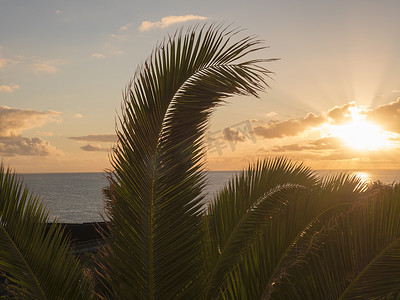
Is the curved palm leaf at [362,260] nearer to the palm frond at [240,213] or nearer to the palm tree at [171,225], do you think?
the palm tree at [171,225]

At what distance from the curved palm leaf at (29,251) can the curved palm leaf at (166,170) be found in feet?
1.52

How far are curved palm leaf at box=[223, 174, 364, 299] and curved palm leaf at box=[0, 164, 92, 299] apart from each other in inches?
58.9

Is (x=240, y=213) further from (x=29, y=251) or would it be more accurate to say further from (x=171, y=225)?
(x=29, y=251)

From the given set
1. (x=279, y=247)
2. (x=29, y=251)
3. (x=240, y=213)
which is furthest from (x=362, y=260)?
(x=29, y=251)

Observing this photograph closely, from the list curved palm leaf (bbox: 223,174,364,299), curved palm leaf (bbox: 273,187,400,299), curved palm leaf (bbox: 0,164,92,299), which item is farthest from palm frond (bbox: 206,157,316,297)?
curved palm leaf (bbox: 0,164,92,299)

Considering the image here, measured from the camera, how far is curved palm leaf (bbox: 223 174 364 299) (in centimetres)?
371

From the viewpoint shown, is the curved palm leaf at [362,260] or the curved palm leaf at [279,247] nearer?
the curved palm leaf at [362,260]

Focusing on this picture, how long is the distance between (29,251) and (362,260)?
288 cm

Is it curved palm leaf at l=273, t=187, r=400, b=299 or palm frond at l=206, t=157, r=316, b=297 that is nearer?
curved palm leaf at l=273, t=187, r=400, b=299

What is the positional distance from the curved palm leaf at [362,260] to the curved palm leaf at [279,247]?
0.24 m

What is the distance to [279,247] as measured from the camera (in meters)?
3.94

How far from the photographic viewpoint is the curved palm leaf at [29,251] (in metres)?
3.60

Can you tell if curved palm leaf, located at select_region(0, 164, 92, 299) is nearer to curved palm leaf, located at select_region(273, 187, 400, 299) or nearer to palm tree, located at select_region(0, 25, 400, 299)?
palm tree, located at select_region(0, 25, 400, 299)

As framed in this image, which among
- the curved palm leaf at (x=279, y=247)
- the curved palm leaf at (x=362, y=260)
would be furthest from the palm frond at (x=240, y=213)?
the curved palm leaf at (x=362, y=260)
